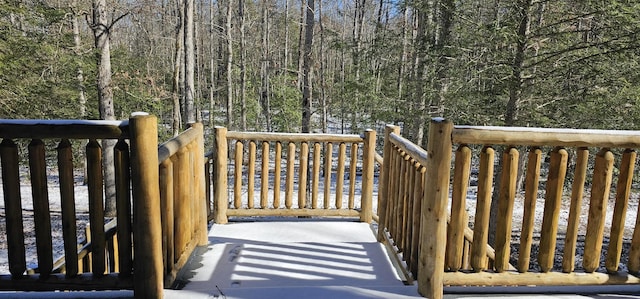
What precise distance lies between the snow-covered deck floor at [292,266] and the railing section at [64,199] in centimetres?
48

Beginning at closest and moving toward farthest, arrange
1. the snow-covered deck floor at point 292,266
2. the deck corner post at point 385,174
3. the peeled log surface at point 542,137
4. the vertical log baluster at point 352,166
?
the peeled log surface at point 542,137 → the snow-covered deck floor at point 292,266 → the deck corner post at point 385,174 → the vertical log baluster at point 352,166

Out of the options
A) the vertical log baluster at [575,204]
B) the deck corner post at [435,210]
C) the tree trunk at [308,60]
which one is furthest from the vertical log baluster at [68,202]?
the tree trunk at [308,60]

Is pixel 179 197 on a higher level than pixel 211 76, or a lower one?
lower

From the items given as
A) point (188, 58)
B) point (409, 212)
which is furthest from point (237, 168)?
point (188, 58)

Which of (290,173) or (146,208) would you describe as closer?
(146,208)

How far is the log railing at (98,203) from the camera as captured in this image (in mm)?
2139

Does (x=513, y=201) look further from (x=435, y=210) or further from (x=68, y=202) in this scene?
(x=68, y=202)

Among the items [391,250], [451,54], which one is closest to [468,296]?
[391,250]

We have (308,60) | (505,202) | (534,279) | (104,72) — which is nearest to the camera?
(505,202)

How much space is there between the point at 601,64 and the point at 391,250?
20.6 ft

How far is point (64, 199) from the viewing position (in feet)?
7.27

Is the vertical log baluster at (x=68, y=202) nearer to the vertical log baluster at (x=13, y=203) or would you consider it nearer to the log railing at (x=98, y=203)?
the log railing at (x=98, y=203)

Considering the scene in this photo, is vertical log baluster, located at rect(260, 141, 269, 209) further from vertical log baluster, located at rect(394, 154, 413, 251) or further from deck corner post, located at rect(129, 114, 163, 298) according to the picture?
deck corner post, located at rect(129, 114, 163, 298)

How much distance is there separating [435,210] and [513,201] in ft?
1.70
